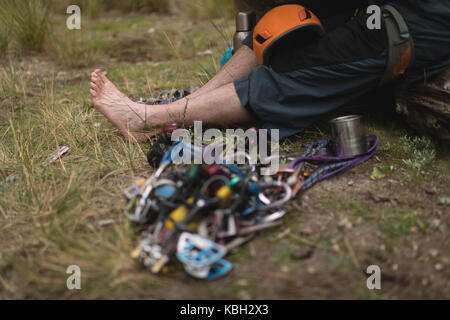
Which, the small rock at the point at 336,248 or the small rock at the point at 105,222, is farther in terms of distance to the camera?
the small rock at the point at 105,222

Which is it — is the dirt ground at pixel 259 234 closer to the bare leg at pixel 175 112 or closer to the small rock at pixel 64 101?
the bare leg at pixel 175 112

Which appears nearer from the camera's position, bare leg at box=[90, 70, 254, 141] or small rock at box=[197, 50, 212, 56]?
bare leg at box=[90, 70, 254, 141]

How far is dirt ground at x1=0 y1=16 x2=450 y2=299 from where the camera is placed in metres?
1.33

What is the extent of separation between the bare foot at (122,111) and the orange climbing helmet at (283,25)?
832mm

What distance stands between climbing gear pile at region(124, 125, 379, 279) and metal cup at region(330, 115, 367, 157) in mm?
308

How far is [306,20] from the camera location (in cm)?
204

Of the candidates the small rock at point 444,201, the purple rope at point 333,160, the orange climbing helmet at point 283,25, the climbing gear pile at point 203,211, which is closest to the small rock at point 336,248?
the climbing gear pile at point 203,211

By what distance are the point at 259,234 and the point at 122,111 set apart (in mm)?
1275

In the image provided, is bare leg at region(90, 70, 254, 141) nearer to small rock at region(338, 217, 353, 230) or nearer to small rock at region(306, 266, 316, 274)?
small rock at region(338, 217, 353, 230)

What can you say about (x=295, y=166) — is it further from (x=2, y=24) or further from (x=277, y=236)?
(x=2, y=24)

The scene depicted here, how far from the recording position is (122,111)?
92.3 inches

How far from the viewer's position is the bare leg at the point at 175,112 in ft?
7.37

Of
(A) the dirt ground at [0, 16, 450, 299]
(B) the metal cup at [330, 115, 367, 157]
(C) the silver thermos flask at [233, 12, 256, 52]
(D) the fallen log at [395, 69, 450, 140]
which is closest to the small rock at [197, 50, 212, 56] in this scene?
(C) the silver thermos flask at [233, 12, 256, 52]
